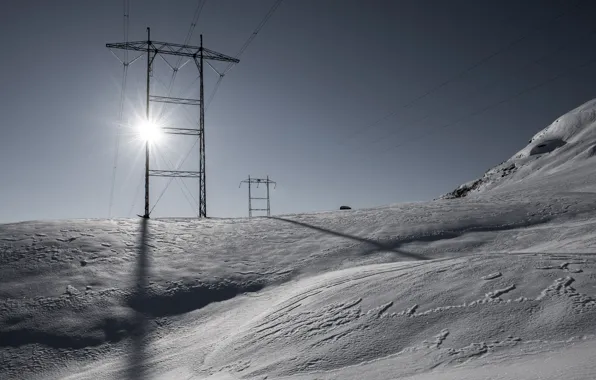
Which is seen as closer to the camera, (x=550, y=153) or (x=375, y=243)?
(x=375, y=243)

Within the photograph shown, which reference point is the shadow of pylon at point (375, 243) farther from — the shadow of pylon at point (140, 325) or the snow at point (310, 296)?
the shadow of pylon at point (140, 325)

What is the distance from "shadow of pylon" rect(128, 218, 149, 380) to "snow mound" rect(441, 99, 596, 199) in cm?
3029

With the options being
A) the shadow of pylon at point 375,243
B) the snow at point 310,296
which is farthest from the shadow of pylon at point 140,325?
the shadow of pylon at point 375,243

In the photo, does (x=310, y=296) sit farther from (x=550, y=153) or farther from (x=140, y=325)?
(x=550, y=153)

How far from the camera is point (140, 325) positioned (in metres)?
5.27

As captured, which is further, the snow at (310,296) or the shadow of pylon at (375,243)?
the shadow of pylon at (375,243)

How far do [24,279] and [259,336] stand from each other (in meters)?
4.64

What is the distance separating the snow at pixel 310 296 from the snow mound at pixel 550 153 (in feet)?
83.0

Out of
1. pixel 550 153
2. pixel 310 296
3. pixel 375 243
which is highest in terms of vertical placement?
pixel 550 153

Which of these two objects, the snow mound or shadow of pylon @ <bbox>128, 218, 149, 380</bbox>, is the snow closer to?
shadow of pylon @ <bbox>128, 218, 149, 380</bbox>

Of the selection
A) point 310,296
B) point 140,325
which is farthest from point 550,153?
point 140,325

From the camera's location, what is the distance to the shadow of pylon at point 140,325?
4.20 metres

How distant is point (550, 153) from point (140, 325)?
3913 centimetres

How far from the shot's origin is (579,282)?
3.56m
